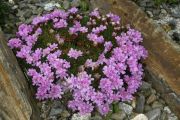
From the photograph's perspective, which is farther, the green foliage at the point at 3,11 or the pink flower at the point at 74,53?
the green foliage at the point at 3,11

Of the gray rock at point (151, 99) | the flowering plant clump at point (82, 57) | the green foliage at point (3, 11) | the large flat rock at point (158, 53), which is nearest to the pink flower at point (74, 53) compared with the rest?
the flowering plant clump at point (82, 57)

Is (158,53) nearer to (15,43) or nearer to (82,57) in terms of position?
(82,57)

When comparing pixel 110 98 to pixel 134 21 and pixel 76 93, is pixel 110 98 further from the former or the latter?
pixel 134 21

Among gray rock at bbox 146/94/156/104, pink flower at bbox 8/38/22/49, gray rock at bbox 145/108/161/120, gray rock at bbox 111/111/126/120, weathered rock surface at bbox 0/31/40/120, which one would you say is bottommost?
gray rock at bbox 111/111/126/120

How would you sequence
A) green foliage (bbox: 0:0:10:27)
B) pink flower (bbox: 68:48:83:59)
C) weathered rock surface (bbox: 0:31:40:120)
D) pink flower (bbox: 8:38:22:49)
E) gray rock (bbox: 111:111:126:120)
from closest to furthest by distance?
1. weathered rock surface (bbox: 0:31:40:120)
2. gray rock (bbox: 111:111:126:120)
3. pink flower (bbox: 68:48:83:59)
4. pink flower (bbox: 8:38:22:49)
5. green foliage (bbox: 0:0:10:27)

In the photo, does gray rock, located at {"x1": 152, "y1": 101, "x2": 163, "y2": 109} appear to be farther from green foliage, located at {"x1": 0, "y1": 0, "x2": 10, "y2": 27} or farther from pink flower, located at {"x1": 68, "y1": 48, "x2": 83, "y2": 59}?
green foliage, located at {"x1": 0, "y1": 0, "x2": 10, "y2": 27}

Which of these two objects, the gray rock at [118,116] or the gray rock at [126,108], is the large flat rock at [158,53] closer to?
the gray rock at [126,108]

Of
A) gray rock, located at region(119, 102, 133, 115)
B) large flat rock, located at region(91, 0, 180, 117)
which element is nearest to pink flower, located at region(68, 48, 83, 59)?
gray rock, located at region(119, 102, 133, 115)
